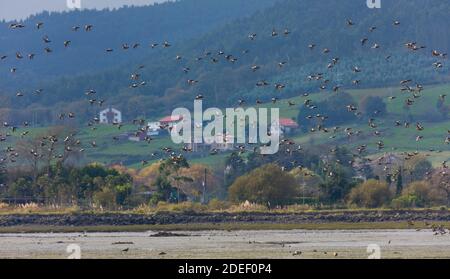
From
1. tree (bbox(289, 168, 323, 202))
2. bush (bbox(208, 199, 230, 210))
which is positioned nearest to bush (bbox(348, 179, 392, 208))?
tree (bbox(289, 168, 323, 202))

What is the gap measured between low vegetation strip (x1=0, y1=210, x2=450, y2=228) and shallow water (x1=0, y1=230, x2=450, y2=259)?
38.3ft

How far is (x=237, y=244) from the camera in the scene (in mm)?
71750

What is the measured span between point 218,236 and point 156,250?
16.0 metres

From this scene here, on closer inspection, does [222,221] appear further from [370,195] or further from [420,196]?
[420,196]

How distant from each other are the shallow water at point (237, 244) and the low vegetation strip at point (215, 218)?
11685mm

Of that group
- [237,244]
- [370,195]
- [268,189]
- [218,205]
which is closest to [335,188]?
[370,195]

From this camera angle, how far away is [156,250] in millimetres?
66562

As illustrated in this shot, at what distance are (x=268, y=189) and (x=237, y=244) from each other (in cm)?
4398

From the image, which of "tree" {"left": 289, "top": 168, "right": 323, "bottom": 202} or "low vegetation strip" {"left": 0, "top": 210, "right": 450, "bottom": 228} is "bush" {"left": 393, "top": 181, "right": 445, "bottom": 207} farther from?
"low vegetation strip" {"left": 0, "top": 210, "right": 450, "bottom": 228}

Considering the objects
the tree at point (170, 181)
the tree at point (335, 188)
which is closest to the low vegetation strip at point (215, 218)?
the tree at point (335, 188)
